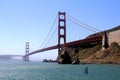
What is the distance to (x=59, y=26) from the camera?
117m

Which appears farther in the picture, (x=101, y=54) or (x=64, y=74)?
(x=101, y=54)

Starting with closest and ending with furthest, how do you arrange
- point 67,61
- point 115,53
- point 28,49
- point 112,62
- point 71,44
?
point 112,62 → point 115,53 → point 67,61 → point 71,44 → point 28,49

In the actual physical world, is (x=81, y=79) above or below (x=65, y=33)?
below

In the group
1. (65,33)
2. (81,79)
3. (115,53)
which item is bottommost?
(81,79)

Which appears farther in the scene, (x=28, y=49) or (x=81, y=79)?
(x=28, y=49)

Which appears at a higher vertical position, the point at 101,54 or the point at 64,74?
the point at 101,54

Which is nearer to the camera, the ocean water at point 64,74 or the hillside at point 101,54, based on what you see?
the ocean water at point 64,74

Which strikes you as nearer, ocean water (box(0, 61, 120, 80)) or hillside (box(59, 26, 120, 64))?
ocean water (box(0, 61, 120, 80))

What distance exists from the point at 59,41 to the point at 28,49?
7781cm

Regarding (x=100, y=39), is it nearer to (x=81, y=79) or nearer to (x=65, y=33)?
(x=65, y=33)

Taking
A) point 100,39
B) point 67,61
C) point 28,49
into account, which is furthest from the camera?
point 28,49

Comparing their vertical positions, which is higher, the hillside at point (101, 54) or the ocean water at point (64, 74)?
the hillside at point (101, 54)

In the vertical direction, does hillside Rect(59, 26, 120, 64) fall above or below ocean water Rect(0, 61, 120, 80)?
above

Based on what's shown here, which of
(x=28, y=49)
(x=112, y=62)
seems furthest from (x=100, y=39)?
(x=28, y=49)
